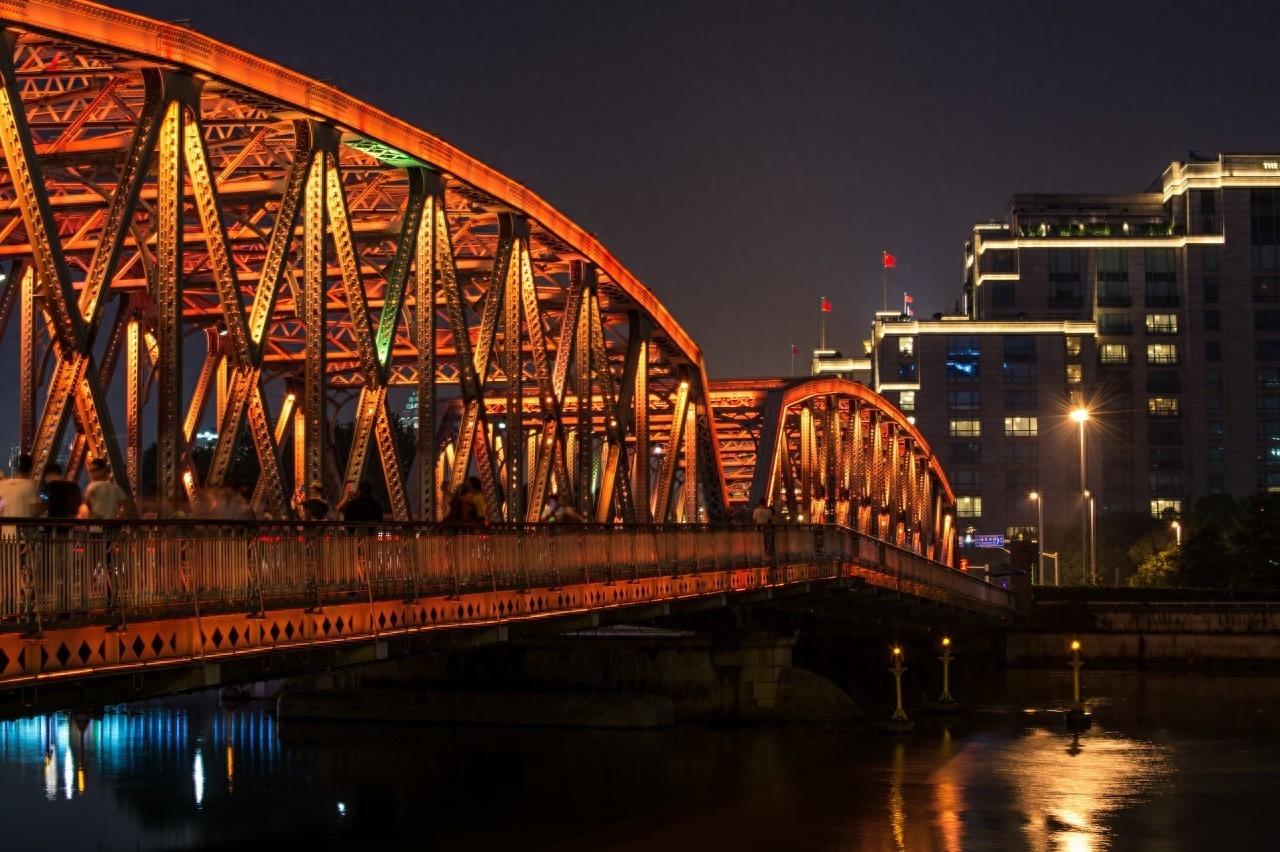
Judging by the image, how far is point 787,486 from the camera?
76.9 meters

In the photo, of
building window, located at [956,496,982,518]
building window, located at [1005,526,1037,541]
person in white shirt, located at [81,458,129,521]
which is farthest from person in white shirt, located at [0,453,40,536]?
building window, located at [956,496,982,518]

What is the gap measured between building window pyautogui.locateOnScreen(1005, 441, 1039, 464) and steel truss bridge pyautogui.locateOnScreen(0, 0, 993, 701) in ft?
411

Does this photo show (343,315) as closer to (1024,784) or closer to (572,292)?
(572,292)

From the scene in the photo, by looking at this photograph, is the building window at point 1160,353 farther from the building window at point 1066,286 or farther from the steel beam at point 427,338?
the steel beam at point 427,338

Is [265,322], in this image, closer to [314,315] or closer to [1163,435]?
[314,315]

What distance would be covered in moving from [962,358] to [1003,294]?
9269mm

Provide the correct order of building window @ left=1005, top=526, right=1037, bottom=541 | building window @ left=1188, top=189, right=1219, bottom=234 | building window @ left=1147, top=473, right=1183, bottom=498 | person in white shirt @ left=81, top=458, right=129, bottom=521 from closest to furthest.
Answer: person in white shirt @ left=81, top=458, right=129, bottom=521 < building window @ left=1005, top=526, right=1037, bottom=541 < building window @ left=1188, top=189, right=1219, bottom=234 < building window @ left=1147, top=473, right=1183, bottom=498

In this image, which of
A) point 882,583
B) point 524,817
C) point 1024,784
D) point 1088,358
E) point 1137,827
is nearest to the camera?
point 1137,827

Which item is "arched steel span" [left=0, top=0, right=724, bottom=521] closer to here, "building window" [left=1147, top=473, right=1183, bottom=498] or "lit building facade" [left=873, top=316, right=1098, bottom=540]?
"lit building facade" [left=873, top=316, right=1098, bottom=540]

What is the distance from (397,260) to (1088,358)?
156 meters

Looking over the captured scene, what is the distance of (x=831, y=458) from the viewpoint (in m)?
86.9

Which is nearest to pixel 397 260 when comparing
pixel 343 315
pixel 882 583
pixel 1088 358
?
pixel 882 583

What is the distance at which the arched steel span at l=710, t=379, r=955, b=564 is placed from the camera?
3017 inches

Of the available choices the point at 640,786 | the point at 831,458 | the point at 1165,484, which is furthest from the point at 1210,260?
the point at 640,786
